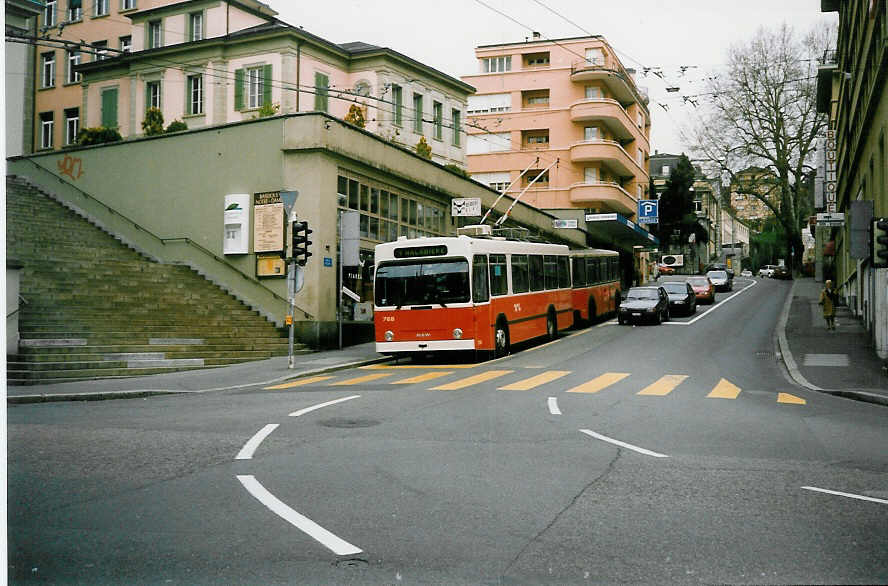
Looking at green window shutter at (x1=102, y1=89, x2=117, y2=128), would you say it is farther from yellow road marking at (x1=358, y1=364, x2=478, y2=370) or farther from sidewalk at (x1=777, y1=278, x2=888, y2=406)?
sidewalk at (x1=777, y1=278, x2=888, y2=406)

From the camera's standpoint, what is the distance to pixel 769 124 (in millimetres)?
24328

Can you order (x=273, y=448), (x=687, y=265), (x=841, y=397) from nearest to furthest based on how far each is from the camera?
(x=273, y=448) → (x=841, y=397) → (x=687, y=265)

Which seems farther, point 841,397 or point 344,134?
point 344,134

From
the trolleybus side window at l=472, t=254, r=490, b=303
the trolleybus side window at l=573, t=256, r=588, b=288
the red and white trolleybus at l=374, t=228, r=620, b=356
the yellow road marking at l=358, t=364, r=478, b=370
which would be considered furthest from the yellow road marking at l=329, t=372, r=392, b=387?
the trolleybus side window at l=573, t=256, r=588, b=288

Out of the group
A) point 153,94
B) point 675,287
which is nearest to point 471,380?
point 153,94

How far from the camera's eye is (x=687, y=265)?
93.8 metres

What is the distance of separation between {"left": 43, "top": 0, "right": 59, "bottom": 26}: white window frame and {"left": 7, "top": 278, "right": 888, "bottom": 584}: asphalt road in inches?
149

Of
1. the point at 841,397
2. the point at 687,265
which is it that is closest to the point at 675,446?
the point at 841,397

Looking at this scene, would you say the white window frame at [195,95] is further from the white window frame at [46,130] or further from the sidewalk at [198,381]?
the sidewalk at [198,381]

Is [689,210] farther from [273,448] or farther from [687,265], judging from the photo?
[273,448]

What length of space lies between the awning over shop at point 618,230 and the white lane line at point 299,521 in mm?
46889

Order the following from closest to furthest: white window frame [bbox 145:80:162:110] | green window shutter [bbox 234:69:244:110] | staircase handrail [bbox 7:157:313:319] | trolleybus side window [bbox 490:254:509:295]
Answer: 1. white window frame [bbox 145:80:162:110]
2. green window shutter [bbox 234:69:244:110]
3. trolleybus side window [bbox 490:254:509:295]
4. staircase handrail [bbox 7:157:313:319]

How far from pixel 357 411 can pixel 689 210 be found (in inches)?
3087

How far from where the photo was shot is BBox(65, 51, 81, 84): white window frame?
853 centimetres
